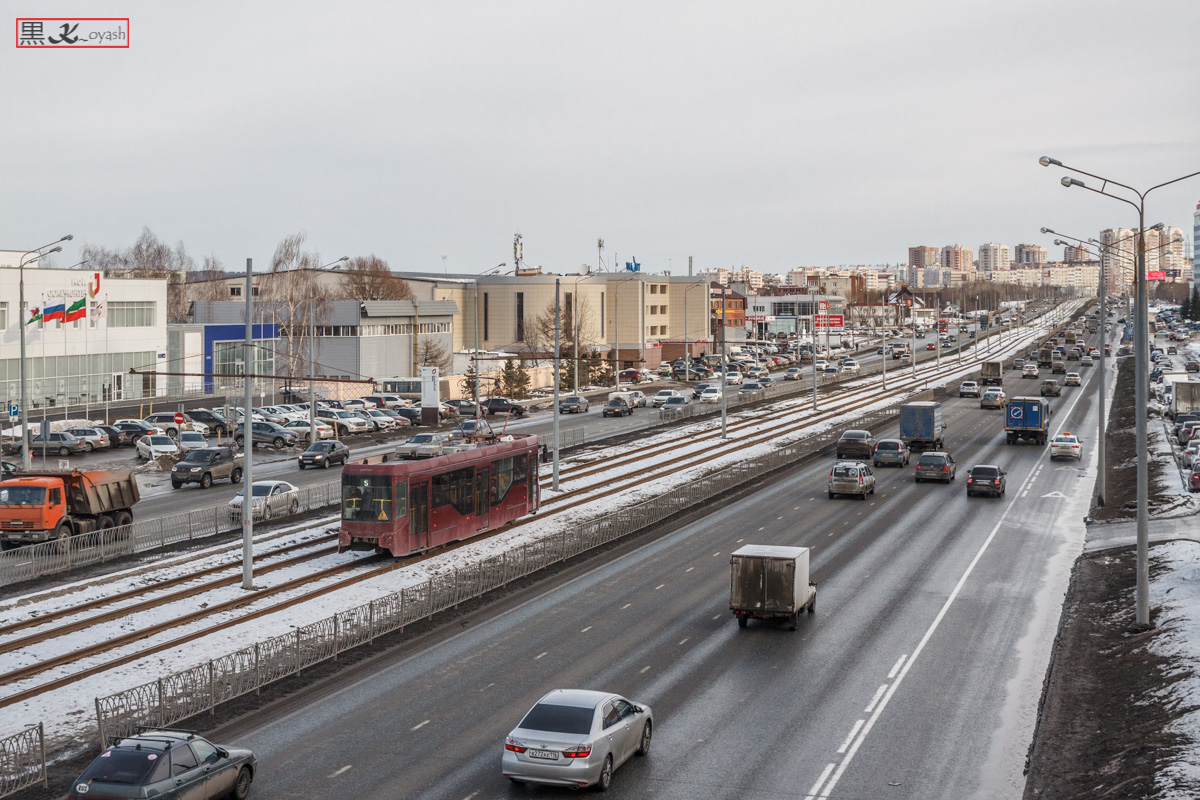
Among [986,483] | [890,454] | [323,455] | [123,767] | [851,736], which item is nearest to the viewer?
[123,767]

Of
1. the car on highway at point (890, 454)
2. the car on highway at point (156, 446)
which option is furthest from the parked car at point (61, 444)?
the car on highway at point (890, 454)

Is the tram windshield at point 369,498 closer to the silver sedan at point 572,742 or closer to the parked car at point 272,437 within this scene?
the silver sedan at point 572,742

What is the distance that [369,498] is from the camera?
3384 centimetres

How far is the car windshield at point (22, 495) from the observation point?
35.8 m

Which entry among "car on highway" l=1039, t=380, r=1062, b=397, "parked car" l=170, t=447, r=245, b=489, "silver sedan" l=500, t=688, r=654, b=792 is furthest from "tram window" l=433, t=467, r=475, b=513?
"car on highway" l=1039, t=380, r=1062, b=397

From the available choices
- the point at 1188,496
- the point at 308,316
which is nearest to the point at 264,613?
the point at 1188,496

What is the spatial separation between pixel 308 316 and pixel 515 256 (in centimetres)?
6255

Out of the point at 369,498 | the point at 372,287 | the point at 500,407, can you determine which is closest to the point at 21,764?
the point at 369,498

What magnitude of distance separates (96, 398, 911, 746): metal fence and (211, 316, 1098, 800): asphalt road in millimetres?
907

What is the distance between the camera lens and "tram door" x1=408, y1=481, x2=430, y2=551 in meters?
34.4

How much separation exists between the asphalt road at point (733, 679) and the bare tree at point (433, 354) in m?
69.7

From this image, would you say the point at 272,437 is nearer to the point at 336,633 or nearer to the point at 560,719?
the point at 336,633

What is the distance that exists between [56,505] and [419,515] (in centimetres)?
1122

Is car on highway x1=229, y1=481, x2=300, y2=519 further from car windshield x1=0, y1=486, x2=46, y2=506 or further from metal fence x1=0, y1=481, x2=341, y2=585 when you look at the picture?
car windshield x1=0, y1=486, x2=46, y2=506
